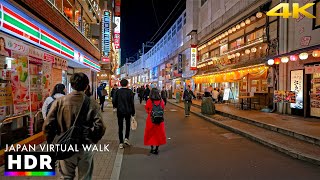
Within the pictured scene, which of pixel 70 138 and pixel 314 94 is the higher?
pixel 314 94

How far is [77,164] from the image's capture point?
347 cm

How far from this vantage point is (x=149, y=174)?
5680 mm

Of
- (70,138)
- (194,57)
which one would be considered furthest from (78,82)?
(194,57)

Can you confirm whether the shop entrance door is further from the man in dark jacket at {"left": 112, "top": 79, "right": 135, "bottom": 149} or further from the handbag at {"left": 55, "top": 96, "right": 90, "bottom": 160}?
the handbag at {"left": 55, "top": 96, "right": 90, "bottom": 160}

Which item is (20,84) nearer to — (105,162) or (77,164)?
(105,162)

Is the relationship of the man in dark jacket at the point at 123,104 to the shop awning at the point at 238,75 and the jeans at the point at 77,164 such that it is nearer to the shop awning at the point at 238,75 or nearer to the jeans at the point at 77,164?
the jeans at the point at 77,164

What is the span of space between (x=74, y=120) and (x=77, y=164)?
0.60 meters

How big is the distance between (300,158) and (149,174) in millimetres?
4007

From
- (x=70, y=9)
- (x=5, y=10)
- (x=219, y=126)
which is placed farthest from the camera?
(x=70, y=9)

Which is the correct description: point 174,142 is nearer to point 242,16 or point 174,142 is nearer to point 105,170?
point 105,170

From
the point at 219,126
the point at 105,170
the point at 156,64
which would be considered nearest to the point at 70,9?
the point at 219,126

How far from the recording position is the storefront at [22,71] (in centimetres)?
654

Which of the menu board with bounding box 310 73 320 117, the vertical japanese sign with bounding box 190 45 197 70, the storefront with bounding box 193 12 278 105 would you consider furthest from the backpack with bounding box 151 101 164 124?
the vertical japanese sign with bounding box 190 45 197 70

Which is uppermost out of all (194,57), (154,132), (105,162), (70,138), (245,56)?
(194,57)
